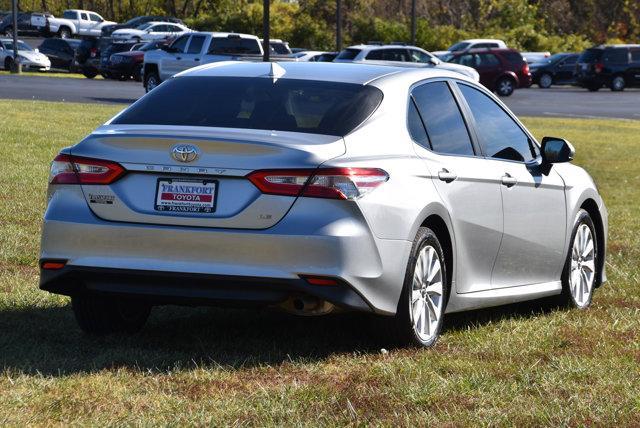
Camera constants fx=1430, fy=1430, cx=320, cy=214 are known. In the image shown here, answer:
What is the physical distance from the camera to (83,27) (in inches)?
3501

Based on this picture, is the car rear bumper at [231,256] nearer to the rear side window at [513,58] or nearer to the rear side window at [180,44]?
the rear side window at [180,44]

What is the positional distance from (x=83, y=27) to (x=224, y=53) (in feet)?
171

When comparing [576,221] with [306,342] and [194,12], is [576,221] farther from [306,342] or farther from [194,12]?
[194,12]

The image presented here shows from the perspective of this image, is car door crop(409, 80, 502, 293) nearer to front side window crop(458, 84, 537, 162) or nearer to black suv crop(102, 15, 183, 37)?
front side window crop(458, 84, 537, 162)

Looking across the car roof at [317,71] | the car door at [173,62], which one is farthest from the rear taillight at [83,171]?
the car door at [173,62]

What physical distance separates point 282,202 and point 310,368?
2.49 feet

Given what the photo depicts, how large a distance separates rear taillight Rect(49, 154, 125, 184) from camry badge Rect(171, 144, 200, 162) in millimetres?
266

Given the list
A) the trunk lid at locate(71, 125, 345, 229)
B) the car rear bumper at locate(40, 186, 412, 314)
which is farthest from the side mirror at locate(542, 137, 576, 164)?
the trunk lid at locate(71, 125, 345, 229)

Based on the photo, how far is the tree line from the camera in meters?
74.8

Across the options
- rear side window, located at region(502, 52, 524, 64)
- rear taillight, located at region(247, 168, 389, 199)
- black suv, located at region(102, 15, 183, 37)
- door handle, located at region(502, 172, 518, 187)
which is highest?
rear taillight, located at region(247, 168, 389, 199)

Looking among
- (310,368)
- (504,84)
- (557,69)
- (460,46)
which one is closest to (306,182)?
(310,368)

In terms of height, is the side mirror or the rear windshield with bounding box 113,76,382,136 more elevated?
the rear windshield with bounding box 113,76,382,136

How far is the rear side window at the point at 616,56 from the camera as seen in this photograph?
56.4m

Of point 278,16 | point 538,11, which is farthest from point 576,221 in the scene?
point 538,11
